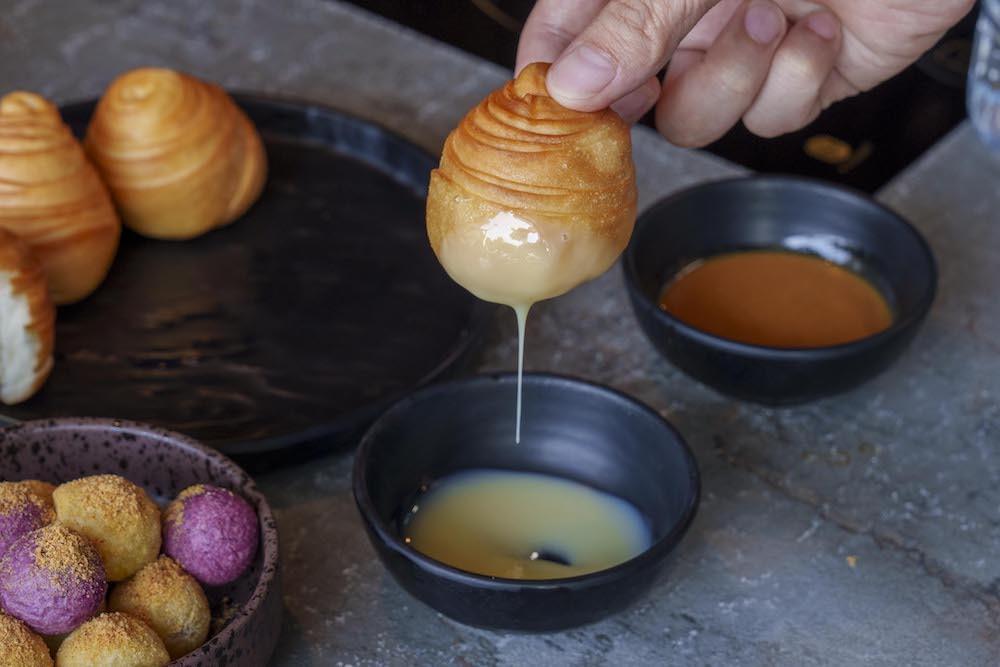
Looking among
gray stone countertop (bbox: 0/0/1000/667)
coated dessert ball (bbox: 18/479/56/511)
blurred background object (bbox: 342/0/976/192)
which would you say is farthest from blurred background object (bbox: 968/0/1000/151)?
coated dessert ball (bbox: 18/479/56/511)

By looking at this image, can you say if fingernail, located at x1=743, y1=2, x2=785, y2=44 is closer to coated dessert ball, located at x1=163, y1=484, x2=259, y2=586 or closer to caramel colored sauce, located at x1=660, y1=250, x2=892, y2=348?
caramel colored sauce, located at x1=660, y1=250, x2=892, y2=348

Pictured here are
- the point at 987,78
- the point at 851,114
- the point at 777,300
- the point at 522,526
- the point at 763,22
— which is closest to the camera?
the point at 522,526

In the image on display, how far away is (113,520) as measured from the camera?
83 centimetres

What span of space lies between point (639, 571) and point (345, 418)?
12.6 inches

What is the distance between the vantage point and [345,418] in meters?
1.06

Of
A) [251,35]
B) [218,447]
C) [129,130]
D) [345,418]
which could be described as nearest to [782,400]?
[345,418]

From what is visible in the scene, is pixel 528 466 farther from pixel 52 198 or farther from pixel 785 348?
pixel 52 198

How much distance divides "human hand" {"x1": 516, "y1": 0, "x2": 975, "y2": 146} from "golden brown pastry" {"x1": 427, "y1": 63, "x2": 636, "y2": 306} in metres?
0.23

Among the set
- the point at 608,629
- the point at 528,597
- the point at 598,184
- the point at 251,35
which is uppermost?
the point at 598,184

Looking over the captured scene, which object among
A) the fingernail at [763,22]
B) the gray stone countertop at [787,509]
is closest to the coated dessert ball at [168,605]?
the gray stone countertop at [787,509]

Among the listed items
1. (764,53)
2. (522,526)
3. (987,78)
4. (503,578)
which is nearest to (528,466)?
(522,526)

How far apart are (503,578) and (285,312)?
51 centimetres

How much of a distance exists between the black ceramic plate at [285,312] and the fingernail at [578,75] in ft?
1.12

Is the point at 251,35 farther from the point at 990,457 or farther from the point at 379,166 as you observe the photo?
the point at 990,457
